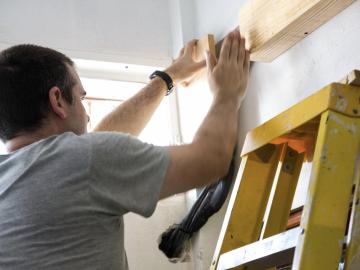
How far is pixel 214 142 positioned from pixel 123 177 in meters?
0.22

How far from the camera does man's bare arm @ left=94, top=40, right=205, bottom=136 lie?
1565mm

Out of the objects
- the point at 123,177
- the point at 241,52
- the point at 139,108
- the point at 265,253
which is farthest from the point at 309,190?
the point at 139,108

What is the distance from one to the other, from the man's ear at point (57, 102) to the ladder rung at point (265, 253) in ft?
1.62

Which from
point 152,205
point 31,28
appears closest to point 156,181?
point 152,205

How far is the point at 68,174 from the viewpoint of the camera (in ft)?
3.02

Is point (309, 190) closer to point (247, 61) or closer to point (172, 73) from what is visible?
point (247, 61)

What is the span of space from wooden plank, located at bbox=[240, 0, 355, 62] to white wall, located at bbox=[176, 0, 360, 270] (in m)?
0.03

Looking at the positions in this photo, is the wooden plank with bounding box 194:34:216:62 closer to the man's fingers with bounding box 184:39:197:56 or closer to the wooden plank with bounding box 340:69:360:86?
the man's fingers with bounding box 184:39:197:56

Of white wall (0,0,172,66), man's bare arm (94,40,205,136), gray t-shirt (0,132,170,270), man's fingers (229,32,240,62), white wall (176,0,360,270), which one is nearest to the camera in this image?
gray t-shirt (0,132,170,270)

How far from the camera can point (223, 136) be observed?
1.04 meters

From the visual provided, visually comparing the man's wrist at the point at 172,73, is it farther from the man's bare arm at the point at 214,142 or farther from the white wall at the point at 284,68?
the man's bare arm at the point at 214,142

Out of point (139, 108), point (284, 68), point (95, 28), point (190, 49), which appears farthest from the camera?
point (95, 28)

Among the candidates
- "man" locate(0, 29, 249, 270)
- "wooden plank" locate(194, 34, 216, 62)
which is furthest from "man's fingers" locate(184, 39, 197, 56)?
"man" locate(0, 29, 249, 270)

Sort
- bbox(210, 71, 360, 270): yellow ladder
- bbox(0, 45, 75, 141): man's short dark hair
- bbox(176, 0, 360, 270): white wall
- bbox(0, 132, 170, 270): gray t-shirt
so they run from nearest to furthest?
bbox(210, 71, 360, 270): yellow ladder, bbox(0, 132, 170, 270): gray t-shirt, bbox(0, 45, 75, 141): man's short dark hair, bbox(176, 0, 360, 270): white wall
